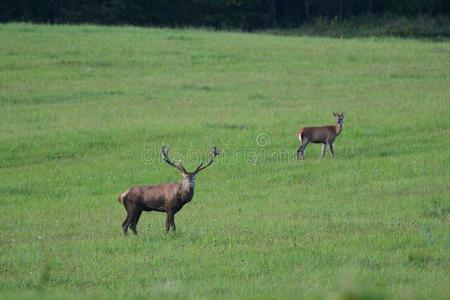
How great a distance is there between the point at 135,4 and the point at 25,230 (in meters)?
44.4

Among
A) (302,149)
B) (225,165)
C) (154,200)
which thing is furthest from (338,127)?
(154,200)

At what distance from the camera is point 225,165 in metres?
19.8

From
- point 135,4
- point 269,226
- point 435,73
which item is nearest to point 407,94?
point 435,73

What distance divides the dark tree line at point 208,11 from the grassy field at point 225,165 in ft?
46.6

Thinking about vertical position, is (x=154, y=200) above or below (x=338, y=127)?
above

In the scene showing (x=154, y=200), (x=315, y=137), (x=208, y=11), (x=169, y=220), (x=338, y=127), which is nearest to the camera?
(x=169, y=220)

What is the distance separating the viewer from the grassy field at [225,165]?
11070 millimetres

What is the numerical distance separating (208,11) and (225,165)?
1687 inches

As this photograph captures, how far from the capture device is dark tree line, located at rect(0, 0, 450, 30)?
179 feet

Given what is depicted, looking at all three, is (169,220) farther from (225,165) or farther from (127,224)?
(225,165)

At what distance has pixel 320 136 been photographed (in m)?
20.6

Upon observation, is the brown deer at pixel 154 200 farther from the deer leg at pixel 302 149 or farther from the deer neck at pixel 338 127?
the deer neck at pixel 338 127

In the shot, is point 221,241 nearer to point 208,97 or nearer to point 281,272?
point 281,272

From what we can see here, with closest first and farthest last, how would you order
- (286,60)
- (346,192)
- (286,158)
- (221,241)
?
(221,241) → (346,192) → (286,158) → (286,60)
